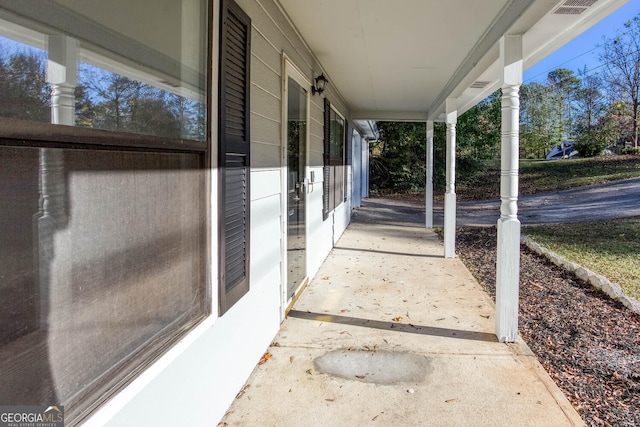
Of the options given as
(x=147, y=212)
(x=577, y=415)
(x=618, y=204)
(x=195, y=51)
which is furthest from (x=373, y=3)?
(x=618, y=204)

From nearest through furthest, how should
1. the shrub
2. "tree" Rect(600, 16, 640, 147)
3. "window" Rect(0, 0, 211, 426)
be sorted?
"window" Rect(0, 0, 211, 426) < "tree" Rect(600, 16, 640, 147) < the shrub

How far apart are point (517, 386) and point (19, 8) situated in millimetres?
2844

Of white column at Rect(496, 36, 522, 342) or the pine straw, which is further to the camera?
white column at Rect(496, 36, 522, 342)

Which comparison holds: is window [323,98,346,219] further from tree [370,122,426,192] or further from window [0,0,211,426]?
tree [370,122,426,192]

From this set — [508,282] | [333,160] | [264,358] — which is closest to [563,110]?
[333,160]

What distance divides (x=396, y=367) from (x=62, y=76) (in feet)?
8.08

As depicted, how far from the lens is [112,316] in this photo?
1305 mm

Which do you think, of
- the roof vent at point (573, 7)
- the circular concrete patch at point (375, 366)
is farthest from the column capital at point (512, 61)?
the circular concrete patch at point (375, 366)

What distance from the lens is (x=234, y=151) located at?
7.26ft

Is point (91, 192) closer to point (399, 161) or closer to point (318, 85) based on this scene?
point (318, 85)

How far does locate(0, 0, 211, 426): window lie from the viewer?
960 millimetres

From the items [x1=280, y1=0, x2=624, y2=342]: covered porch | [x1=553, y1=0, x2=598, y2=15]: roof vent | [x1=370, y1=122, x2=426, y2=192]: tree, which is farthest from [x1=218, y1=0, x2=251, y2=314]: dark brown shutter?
[x1=370, y1=122, x2=426, y2=192]: tree

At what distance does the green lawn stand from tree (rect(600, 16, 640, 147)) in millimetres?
13031

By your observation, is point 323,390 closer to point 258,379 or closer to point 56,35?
point 258,379
